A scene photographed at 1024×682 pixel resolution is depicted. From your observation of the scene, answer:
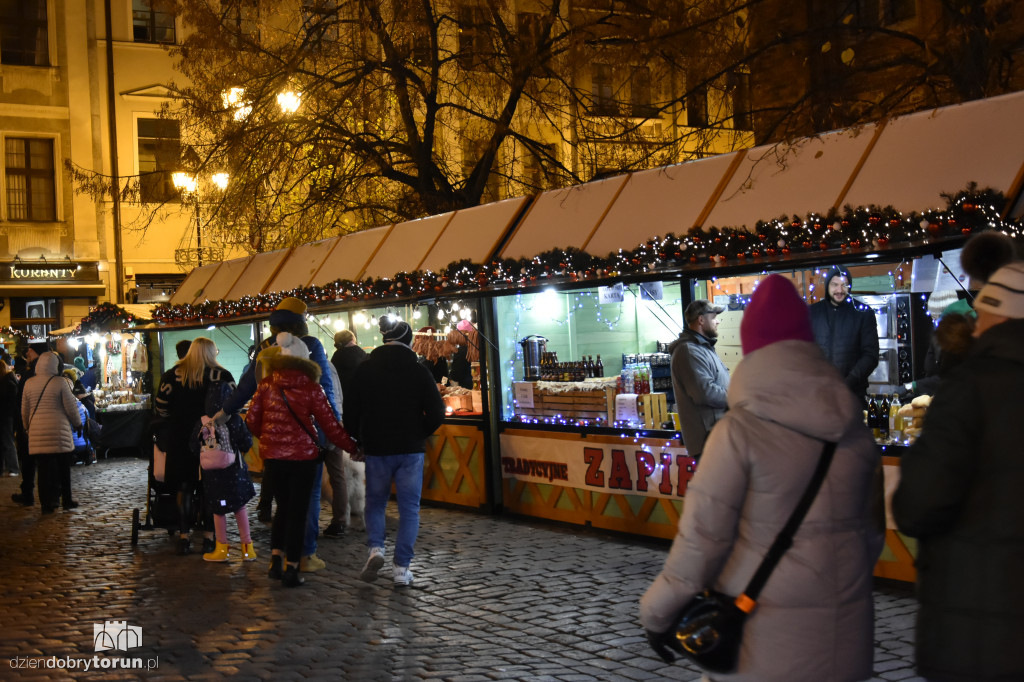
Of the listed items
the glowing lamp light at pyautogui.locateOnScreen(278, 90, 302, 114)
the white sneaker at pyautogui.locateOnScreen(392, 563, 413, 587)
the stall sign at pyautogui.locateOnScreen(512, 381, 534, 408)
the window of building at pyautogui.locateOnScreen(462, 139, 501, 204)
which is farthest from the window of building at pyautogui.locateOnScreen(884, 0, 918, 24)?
the white sneaker at pyautogui.locateOnScreen(392, 563, 413, 587)

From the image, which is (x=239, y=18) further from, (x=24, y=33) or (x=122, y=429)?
(x=24, y=33)

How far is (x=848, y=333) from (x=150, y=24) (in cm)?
2774

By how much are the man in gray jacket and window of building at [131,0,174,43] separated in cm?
2704

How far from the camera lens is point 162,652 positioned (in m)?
6.34

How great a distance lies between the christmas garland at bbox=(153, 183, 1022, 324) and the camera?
6508mm

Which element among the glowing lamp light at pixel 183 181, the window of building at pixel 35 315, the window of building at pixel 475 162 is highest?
the window of building at pixel 475 162

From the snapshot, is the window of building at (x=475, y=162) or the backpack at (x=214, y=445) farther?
the window of building at (x=475, y=162)

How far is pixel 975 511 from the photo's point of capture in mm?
2799

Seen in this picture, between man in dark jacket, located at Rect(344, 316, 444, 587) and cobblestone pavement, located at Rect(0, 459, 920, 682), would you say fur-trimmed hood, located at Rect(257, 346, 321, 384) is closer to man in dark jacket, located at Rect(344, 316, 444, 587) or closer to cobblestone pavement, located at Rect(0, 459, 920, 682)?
man in dark jacket, located at Rect(344, 316, 444, 587)

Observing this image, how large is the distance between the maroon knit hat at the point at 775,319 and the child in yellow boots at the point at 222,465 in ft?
21.4

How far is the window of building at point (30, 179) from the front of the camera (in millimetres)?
29125

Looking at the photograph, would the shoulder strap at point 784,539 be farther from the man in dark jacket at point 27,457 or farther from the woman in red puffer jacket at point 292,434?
the man in dark jacket at point 27,457

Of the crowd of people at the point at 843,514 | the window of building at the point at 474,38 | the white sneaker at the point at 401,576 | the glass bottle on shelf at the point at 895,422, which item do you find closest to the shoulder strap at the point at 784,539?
the crowd of people at the point at 843,514

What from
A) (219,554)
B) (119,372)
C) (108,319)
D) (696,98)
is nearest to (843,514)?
(219,554)
